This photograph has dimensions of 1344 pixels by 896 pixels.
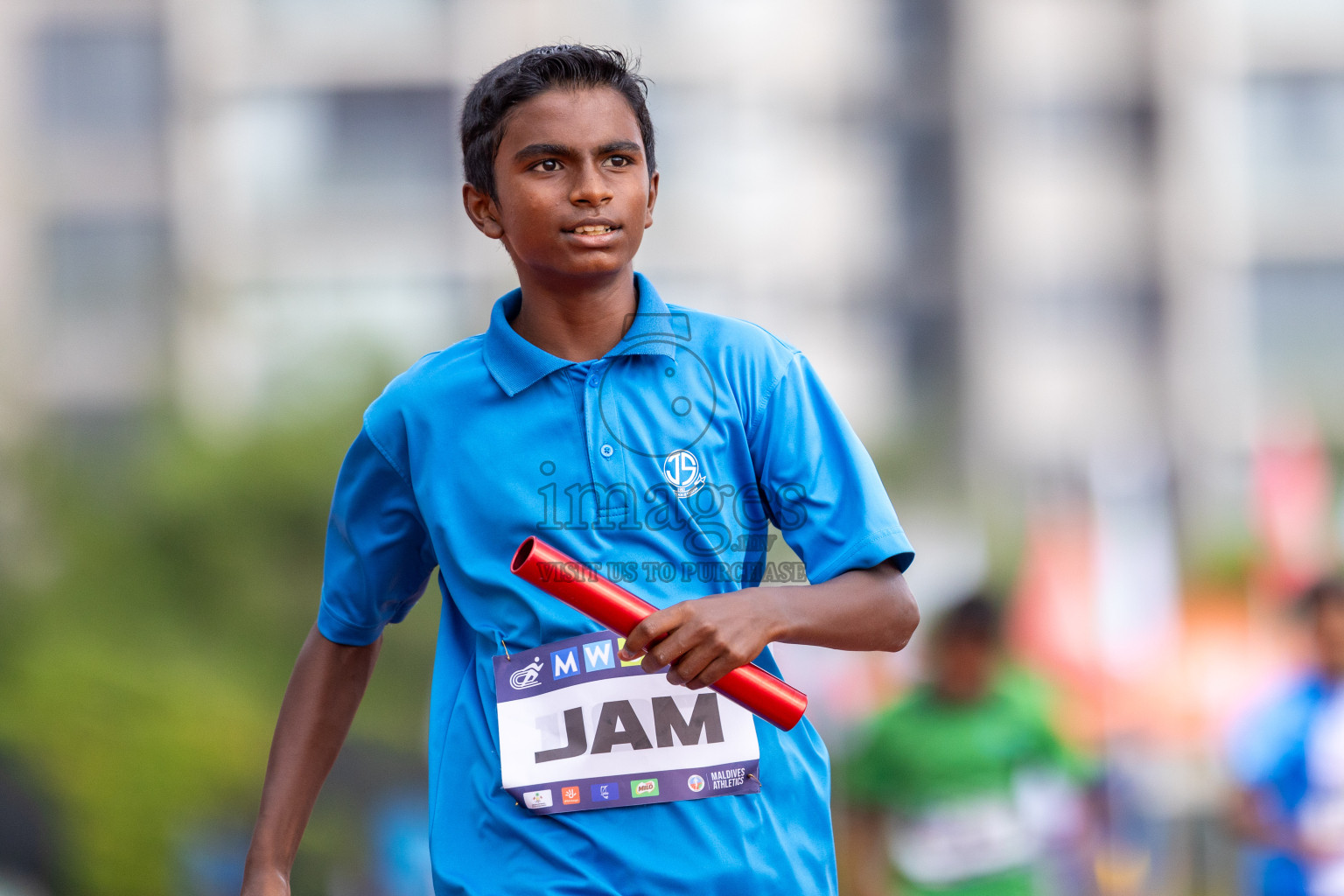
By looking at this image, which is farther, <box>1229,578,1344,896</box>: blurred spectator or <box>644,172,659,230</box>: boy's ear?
<box>1229,578,1344,896</box>: blurred spectator

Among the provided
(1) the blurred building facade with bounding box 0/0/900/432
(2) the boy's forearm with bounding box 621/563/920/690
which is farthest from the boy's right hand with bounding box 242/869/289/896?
(1) the blurred building facade with bounding box 0/0/900/432

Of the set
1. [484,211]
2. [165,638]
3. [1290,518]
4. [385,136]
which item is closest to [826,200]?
[385,136]

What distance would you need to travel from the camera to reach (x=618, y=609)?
7.20ft

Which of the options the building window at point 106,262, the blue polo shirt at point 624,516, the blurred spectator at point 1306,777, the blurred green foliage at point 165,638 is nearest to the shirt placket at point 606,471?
the blue polo shirt at point 624,516

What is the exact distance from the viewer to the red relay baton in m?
2.20

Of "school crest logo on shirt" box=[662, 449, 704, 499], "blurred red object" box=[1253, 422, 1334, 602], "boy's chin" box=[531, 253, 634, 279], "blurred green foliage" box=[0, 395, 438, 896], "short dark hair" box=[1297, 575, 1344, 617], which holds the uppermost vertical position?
"boy's chin" box=[531, 253, 634, 279]

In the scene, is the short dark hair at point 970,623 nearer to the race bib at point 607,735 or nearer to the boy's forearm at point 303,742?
the boy's forearm at point 303,742

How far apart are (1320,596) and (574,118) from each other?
5034 millimetres

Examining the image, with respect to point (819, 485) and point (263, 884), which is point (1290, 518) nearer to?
point (819, 485)

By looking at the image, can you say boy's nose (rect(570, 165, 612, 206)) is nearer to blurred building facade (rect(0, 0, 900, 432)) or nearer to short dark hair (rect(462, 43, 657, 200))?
short dark hair (rect(462, 43, 657, 200))

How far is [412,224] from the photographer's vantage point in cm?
3120

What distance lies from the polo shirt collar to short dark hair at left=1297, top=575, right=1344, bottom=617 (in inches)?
189

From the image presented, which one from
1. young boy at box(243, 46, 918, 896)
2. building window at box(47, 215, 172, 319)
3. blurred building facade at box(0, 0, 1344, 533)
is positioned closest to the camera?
young boy at box(243, 46, 918, 896)

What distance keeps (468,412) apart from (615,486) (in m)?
0.25
